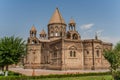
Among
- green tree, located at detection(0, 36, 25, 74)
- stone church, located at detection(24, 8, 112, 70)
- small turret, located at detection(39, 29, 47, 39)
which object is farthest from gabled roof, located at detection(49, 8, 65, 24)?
green tree, located at detection(0, 36, 25, 74)

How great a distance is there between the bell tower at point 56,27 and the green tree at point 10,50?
26.4 m

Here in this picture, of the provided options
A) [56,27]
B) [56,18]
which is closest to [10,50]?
[56,27]

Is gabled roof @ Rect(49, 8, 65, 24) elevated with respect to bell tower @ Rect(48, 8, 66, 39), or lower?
elevated

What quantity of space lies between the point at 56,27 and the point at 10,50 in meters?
28.7

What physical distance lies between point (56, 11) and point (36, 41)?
11585 mm

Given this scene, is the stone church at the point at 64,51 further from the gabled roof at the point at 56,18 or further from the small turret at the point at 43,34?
the small turret at the point at 43,34

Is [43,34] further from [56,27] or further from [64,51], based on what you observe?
[64,51]

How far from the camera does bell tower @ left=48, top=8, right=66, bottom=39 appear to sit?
56344mm

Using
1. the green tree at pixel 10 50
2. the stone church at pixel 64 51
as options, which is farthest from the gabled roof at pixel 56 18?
the green tree at pixel 10 50

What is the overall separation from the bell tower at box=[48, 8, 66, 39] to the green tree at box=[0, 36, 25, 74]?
2635 centimetres

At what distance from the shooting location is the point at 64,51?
44.0m

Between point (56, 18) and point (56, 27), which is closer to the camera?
point (56, 27)

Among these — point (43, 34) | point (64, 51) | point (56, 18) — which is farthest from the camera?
point (43, 34)

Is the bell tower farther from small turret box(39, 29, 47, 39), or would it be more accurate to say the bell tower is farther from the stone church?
small turret box(39, 29, 47, 39)
